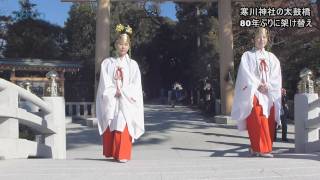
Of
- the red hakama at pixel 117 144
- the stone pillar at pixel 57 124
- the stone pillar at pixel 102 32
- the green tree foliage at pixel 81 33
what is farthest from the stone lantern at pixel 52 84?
the green tree foliage at pixel 81 33

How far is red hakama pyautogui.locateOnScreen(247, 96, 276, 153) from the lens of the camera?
24.9 feet

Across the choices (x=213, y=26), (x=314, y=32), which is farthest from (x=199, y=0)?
(x=213, y=26)

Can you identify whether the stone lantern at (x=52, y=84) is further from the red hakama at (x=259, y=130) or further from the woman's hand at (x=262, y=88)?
the woman's hand at (x=262, y=88)

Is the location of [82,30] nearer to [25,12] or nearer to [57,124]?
[25,12]

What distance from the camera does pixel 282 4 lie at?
60.0 feet

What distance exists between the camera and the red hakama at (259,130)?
7.59m

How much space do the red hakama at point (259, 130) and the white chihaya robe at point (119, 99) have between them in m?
1.72

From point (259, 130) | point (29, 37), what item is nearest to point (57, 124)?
point (259, 130)

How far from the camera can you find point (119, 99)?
24.1ft

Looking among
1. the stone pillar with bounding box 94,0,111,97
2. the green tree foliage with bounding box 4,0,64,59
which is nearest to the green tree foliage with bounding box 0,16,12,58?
the green tree foliage with bounding box 4,0,64,59

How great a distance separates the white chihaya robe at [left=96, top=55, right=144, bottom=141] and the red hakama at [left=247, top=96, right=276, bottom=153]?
5.64 ft

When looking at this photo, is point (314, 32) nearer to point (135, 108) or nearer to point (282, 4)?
point (282, 4)

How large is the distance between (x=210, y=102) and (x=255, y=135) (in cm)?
1643

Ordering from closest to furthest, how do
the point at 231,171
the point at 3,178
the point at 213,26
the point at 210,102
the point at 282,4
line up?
the point at 3,178
the point at 231,171
the point at 282,4
the point at 210,102
the point at 213,26
